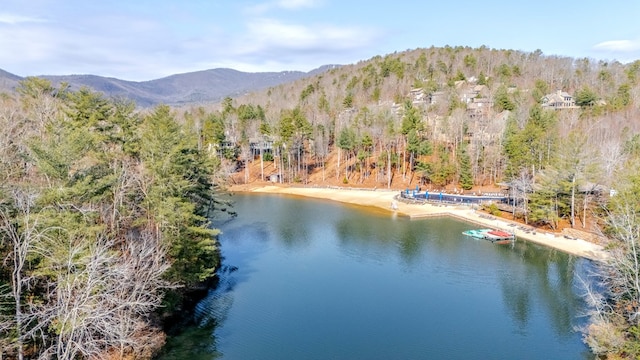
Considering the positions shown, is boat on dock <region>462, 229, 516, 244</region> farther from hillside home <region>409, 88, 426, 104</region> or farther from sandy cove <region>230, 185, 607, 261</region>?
hillside home <region>409, 88, 426, 104</region>

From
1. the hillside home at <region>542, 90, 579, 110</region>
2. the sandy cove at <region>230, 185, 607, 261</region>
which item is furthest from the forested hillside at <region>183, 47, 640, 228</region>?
the sandy cove at <region>230, 185, 607, 261</region>

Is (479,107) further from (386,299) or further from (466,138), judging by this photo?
(386,299)

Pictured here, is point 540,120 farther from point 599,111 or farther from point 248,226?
point 248,226

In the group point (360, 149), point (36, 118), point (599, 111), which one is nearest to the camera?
point (36, 118)

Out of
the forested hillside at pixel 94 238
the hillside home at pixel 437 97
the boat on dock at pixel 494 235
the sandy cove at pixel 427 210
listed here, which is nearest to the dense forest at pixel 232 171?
the forested hillside at pixel 94 238

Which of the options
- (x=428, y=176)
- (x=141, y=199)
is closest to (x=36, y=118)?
(x=141, y=199)

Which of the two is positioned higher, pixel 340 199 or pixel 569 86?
pixel 569 86
